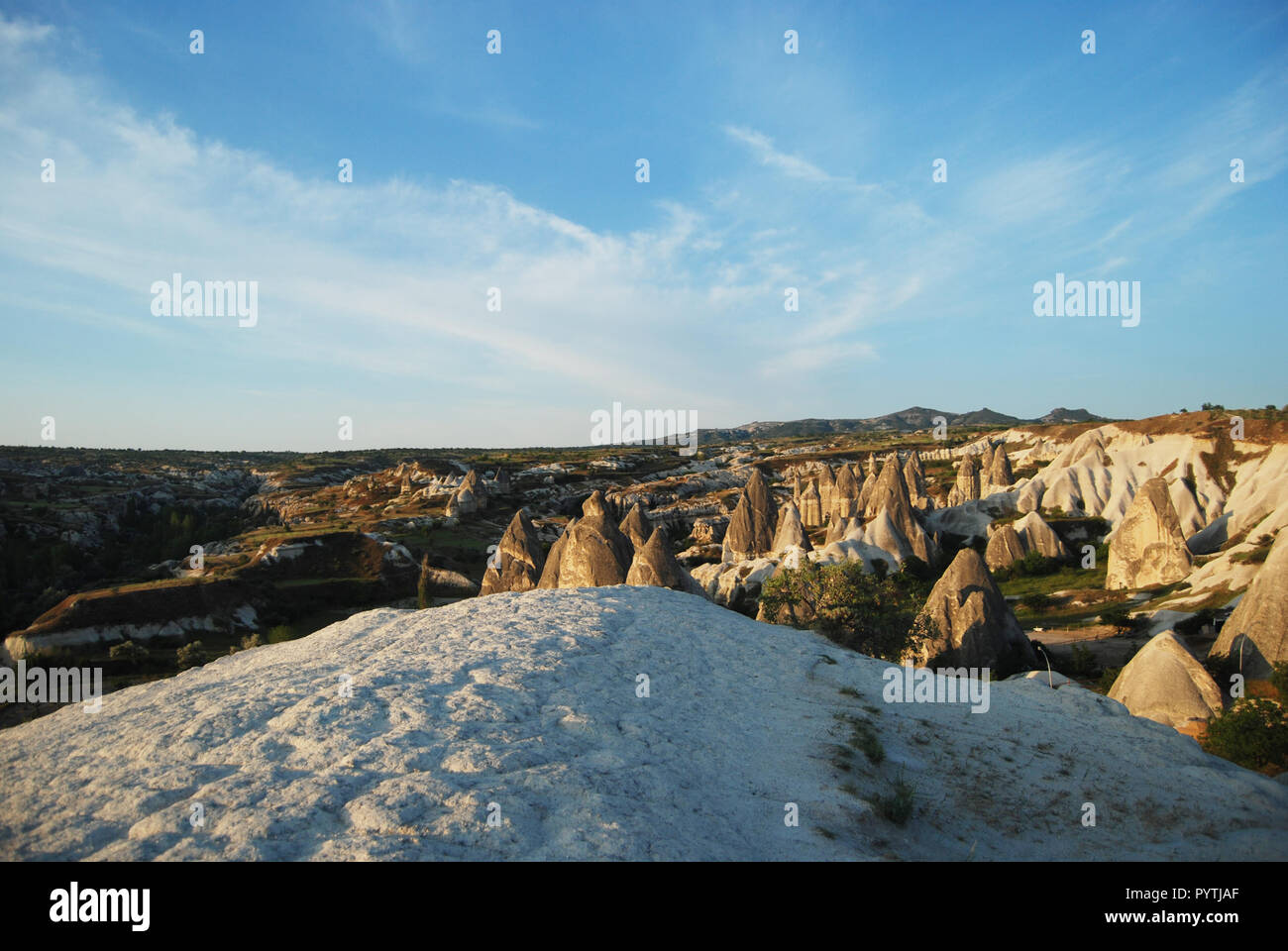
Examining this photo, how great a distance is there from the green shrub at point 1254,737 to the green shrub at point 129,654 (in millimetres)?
37172

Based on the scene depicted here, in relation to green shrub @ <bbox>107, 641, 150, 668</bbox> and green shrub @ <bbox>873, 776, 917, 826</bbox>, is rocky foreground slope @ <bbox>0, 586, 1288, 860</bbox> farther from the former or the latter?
green shrub @ <bbox>107, 641, 150, 668</bbox>

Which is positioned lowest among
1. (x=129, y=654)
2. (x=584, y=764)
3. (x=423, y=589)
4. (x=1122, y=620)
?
(x=129, y=654)

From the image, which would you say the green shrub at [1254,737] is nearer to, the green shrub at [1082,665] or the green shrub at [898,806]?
the green shrub at [898,806]

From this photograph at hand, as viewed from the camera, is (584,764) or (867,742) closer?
(584,764)

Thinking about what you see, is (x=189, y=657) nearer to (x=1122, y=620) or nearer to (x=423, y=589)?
(x=423, y=589)

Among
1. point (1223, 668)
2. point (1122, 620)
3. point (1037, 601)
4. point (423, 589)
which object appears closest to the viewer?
point (1223, 668)

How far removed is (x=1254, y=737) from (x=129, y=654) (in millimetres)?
38190

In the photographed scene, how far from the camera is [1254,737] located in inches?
495

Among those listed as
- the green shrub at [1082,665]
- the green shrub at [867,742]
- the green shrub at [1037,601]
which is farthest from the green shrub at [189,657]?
the green shrub at [1037,601]

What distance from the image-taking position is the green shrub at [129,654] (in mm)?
29312

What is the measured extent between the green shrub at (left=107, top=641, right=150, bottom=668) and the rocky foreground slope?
79.6 feet

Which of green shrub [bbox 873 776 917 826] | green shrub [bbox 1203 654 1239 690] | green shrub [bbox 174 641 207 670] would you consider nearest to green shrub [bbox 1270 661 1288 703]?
green shrub [bbox 1203 654 1239 690]

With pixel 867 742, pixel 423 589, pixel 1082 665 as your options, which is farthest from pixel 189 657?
pixel 1082 665

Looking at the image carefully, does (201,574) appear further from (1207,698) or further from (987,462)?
(987,462)
